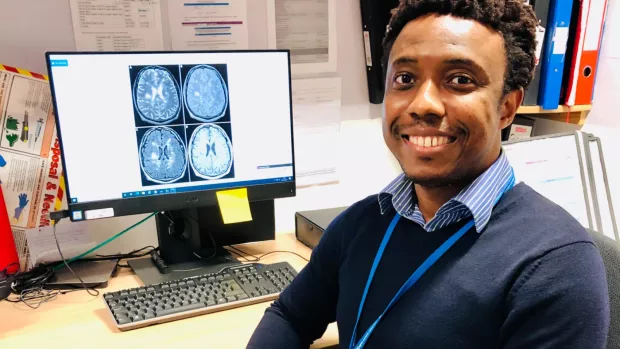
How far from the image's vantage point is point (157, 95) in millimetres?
1259

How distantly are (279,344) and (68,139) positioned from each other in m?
0.67

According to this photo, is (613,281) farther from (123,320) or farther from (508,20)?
(123,320)

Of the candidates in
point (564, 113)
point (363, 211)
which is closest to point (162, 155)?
point (363, 211)

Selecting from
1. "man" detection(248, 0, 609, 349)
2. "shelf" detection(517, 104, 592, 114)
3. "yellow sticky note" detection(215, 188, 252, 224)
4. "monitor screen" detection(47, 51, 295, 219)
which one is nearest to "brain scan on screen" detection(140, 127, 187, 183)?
"monitor screen" detection(47, 51, 295, 219)

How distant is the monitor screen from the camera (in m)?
1.21

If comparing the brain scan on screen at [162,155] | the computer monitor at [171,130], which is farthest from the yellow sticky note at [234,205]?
the brain scan on screen at [162,155]

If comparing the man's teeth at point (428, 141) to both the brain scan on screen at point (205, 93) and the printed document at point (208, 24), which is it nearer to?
the brain scan on screen at point (205, 93)

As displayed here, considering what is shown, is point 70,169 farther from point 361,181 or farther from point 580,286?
point 580,286

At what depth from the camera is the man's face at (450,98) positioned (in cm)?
80

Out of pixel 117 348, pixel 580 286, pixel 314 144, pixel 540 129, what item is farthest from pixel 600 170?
pixel 117 348

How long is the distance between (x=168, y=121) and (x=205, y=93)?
0.11 meters

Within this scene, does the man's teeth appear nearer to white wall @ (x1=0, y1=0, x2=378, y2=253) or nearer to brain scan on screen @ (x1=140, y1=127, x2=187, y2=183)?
brain scan on screen @ (x1=140, y1=127, x2=187, y2=183)

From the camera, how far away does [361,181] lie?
179cm

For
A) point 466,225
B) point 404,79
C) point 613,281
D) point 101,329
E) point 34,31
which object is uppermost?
point 34,31
